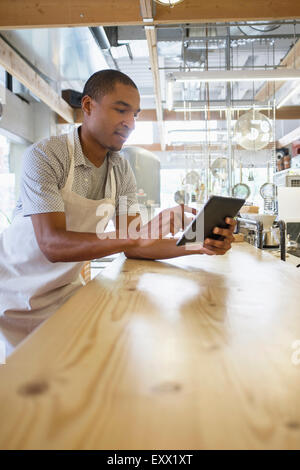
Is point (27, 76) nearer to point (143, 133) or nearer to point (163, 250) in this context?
point (163, 250)

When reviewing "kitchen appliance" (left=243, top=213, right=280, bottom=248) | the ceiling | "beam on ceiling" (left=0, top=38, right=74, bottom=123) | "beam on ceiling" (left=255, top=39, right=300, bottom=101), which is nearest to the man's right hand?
"kitchen appliance" (left=243, top=213, right=280, bottom=248)

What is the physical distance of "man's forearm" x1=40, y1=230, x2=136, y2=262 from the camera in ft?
3.91

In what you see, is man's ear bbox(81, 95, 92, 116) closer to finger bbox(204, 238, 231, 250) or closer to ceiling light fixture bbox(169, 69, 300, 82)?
finger bbox(204, 238, 231, 250)

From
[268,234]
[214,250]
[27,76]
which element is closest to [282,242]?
[268,234]

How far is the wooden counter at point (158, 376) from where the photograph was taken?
0.36 m

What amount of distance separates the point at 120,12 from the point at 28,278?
8.14 feet

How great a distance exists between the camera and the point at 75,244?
3.91ft

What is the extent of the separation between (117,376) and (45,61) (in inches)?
225

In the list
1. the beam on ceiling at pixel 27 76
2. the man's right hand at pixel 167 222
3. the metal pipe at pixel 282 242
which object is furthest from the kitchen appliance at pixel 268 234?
the beam on ceiling at pixel 27 76

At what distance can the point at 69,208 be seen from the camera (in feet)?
4.99

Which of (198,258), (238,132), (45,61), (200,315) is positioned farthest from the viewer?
(45,61)

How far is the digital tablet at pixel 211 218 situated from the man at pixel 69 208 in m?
0.03
